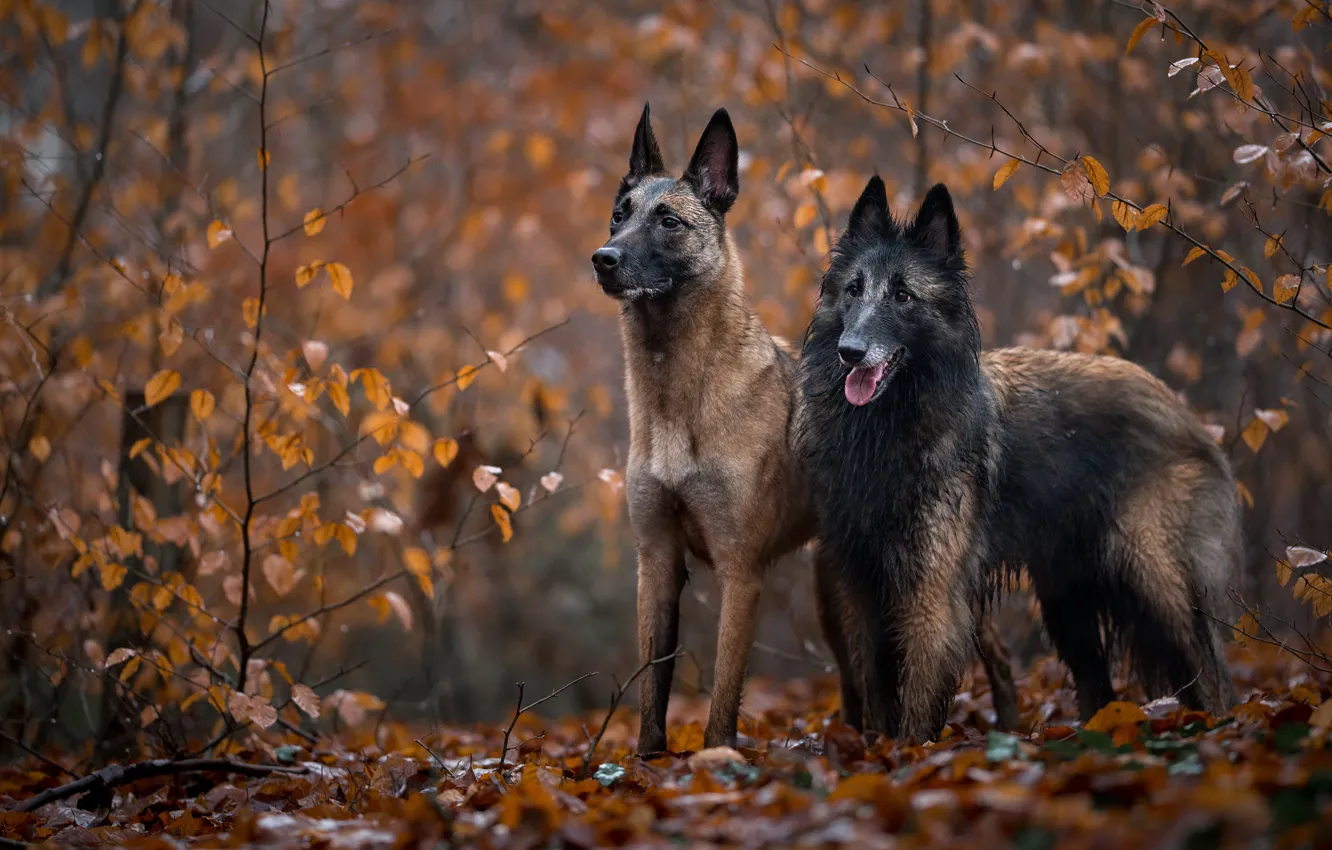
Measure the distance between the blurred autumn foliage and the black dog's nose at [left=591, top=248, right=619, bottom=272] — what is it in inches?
39.5

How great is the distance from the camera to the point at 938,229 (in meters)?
4.61

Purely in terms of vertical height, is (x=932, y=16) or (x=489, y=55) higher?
(x=489, y=55)

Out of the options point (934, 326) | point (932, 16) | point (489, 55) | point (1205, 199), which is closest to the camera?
point (934, 326)

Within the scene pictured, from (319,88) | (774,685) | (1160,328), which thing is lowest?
(774,685)

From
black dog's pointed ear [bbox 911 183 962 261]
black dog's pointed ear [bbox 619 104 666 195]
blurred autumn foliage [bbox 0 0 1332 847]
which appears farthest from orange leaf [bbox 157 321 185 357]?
black dog's pointed ear [bbox 911 183 962 261]

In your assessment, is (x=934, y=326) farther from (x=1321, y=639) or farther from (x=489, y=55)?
(x=489, y=55)

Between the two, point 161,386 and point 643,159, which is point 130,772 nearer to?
point 161,386

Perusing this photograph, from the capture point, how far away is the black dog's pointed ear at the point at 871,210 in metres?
4.74

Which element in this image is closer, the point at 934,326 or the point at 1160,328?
the point at 934,326

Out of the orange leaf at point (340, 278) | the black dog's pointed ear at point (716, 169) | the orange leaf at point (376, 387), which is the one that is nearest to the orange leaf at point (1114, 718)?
the black dog's pointed ear at point (716, 169)

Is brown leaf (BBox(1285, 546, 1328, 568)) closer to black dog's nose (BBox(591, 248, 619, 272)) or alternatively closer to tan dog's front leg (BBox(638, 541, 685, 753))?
tan dog's front leg (BBox(638, 541, 685, 753))

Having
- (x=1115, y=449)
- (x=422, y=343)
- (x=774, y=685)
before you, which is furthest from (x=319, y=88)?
(x=1115, y=449)

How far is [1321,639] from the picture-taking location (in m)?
8.40

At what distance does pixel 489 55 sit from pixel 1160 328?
9.91 m
